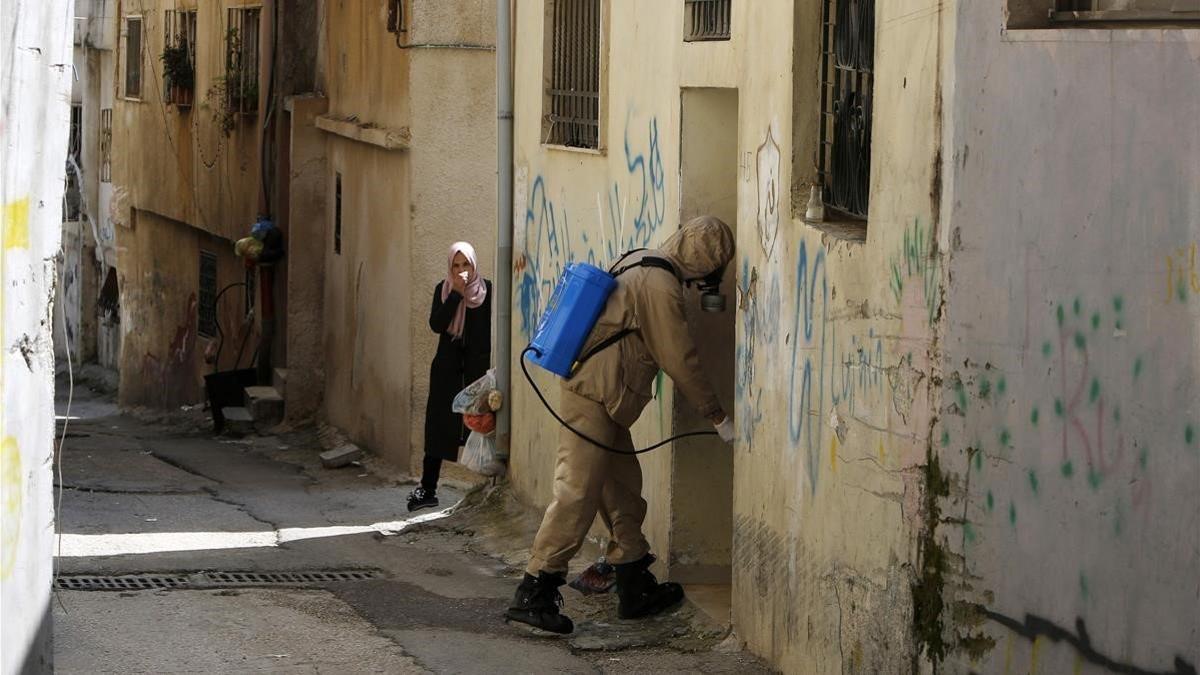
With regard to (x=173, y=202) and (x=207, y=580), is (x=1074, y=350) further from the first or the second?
(x=173, y=202)

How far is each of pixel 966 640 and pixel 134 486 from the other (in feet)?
28.5

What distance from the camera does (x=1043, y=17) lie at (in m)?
4.77

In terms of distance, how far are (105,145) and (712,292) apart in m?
22.4

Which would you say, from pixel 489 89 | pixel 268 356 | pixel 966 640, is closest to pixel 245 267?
pixel 268 356

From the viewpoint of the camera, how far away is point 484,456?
10.5 metres

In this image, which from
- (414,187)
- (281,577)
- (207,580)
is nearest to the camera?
(207,580)

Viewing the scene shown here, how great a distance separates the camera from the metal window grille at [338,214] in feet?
52.7

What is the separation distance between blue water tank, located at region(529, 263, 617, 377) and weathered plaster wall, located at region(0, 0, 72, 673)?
2708 millimetres

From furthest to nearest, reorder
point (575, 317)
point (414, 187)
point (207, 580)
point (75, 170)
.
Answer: point (75, 170) → point (414, 187) → point (207, 580) → point (575, 317)

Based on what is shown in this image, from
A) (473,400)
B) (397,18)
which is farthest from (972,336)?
(397,18)

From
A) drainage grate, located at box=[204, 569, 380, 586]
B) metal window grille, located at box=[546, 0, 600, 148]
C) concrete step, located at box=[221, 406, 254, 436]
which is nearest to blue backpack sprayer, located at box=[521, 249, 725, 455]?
drainage grate, located at box=[204, 569, 380, 586]

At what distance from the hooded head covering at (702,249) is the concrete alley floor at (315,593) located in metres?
1.47

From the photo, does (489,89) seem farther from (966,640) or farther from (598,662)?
(966,640)

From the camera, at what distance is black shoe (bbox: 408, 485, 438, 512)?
1127 cm
